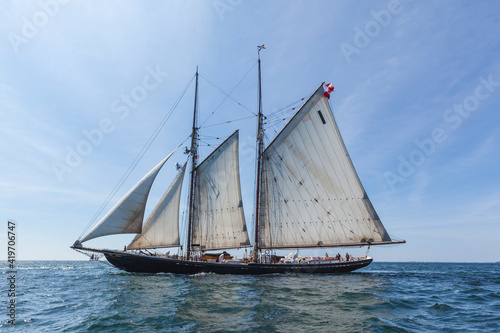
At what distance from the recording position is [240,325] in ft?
47.9

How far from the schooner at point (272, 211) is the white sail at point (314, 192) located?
0.42ft

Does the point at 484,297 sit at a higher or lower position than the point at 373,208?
lower

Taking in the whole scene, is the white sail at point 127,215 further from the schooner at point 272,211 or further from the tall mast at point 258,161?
the tall mast at point 258,161

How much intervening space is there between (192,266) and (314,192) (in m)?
18.6

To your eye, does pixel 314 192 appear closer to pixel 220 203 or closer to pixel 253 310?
pixel 220 203

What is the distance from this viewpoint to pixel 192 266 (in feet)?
122

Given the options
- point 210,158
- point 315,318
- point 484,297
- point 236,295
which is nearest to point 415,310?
point 315,318

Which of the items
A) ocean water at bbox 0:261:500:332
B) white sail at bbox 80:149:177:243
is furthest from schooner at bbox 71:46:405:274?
ocean water at bbox 0:261:500:332

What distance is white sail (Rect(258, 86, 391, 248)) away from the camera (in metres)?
37.8

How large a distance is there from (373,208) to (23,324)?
35671 millimetres

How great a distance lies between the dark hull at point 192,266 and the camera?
36750mm

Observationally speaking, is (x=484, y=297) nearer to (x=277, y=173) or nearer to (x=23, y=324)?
(x=277, y=173)

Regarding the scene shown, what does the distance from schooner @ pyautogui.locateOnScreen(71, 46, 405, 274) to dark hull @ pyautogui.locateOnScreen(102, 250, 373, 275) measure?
0.13 meters

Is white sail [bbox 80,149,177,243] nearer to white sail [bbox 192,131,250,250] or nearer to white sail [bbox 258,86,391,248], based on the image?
white sail [bbox 192,131,250,250]
